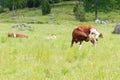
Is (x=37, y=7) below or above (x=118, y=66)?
below

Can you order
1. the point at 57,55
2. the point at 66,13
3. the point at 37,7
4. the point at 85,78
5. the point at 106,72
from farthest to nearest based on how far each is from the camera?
the point at 37,7
the point at 66,13
the point at 57,55
the point at 106,72
the point at 85,78

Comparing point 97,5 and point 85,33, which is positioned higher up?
point 85,33

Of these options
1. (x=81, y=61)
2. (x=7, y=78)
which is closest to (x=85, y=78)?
(x=7, y=78)

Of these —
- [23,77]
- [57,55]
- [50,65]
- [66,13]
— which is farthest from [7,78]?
[66,13]

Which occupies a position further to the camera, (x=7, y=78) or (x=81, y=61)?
(x=81, y=61)

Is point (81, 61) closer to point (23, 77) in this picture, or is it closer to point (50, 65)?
point (50, 65)

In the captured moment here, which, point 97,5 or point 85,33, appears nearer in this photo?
point 85,33

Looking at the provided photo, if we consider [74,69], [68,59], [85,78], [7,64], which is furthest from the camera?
[68,59]

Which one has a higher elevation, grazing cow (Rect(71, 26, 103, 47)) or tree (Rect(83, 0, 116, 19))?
grazing cow (Rect(71, 26, 103, 47))

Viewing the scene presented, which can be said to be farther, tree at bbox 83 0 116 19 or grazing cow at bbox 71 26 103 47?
tree at bbox 83 0 116 19

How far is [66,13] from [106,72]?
75904mm

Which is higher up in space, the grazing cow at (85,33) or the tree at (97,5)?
the grazing cow at (85,33)

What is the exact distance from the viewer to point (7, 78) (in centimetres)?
782

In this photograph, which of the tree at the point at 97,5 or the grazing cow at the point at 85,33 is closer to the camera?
the grazing cow at the point at 85,33
